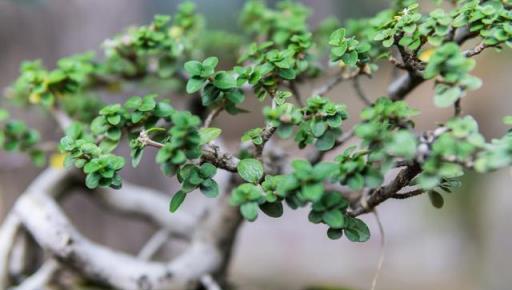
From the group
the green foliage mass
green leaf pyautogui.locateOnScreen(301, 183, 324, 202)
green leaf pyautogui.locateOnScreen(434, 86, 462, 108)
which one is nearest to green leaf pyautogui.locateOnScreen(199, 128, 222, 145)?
the green foliage mass

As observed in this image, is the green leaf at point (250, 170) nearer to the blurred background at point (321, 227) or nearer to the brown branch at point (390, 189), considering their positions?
the brown branch at point (390, 189)

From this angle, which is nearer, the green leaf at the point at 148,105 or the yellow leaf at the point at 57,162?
the green leaf at the point at 148,105

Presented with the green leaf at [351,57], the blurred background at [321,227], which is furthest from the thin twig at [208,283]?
the green leaf at [351,57]

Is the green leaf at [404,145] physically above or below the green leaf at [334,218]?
above

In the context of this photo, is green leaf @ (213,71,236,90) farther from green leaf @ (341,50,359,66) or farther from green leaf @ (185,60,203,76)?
green leaf @ (341,50,359,66)

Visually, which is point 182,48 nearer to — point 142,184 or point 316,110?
point 316,110
